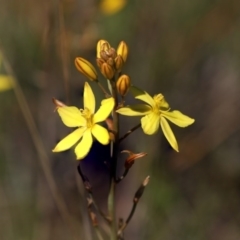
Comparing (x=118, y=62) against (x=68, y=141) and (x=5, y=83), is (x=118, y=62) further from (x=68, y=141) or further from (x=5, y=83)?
(x=5, y=83)

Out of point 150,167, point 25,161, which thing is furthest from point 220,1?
point 25,161

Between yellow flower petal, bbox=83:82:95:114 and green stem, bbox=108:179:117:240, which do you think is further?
yellow flower petal, bbox=83:82:95:114

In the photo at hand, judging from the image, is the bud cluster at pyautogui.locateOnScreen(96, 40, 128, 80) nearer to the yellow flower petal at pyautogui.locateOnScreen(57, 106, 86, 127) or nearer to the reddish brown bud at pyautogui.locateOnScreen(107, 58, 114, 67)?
the reddish brown bud at pyautogui.locateOnScreen(107, 58, 114, 67)

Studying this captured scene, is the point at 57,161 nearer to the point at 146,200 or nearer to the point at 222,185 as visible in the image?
the point at 146,200

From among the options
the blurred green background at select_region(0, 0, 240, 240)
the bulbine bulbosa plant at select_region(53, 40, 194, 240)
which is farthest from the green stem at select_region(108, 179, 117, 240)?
the blurred green background at select_region(0, 0, 240, 240)

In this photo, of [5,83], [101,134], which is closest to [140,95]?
[101,134]

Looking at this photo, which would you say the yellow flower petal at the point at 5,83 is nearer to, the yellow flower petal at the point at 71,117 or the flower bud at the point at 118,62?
the yellow flower petal at the point at 71,117
